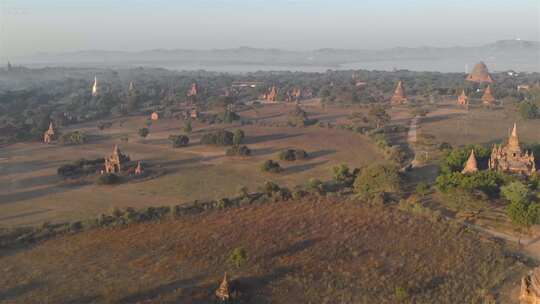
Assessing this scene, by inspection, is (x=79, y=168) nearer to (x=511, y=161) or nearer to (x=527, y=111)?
(x=511, y=161)

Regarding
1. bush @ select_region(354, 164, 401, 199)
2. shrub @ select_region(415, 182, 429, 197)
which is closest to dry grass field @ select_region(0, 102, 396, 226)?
bush @ select_region(354, 164, 401, 199)

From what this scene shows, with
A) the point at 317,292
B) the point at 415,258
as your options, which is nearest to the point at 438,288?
the point at 415,258

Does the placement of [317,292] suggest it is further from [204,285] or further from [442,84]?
[442,84]

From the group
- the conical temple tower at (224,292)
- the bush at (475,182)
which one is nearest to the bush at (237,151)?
Answer: the bush at (475,182)

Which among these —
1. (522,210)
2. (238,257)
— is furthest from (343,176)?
(238,257)

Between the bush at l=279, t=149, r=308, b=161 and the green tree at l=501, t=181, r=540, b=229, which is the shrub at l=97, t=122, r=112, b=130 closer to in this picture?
the bush at l=279, t=149, r=308, b=161
